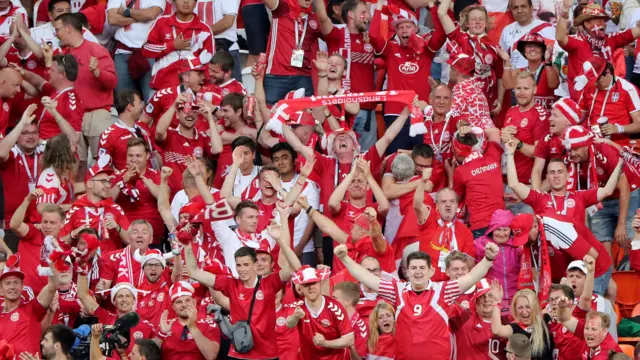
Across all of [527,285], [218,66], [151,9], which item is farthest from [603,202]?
[151,9]

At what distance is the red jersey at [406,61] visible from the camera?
17.9 meters

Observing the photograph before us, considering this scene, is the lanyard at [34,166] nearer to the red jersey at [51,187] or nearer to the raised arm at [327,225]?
the red jersey at [51,187]

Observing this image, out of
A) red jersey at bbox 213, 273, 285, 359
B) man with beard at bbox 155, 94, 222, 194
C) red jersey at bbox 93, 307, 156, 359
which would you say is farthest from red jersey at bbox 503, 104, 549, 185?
red jersey at bbox 93, 307, 156, 359

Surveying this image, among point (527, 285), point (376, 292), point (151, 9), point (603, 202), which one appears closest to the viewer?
point (376, 292)

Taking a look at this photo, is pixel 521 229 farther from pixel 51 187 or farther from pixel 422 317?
pixel 51 187

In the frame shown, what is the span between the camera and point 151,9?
1847 centimetres

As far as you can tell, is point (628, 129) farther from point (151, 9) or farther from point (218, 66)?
point (151, 9)

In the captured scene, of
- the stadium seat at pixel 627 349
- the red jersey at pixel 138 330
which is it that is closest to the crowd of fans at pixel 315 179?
the red jersey at pixel 138 330

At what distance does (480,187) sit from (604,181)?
4.21 ft

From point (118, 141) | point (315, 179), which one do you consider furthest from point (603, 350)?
point (118, 141)

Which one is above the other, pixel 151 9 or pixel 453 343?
pixel 151 9

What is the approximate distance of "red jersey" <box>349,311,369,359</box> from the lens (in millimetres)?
14016

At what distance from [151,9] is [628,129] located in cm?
559

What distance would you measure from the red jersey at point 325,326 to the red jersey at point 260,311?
15.2 inches
